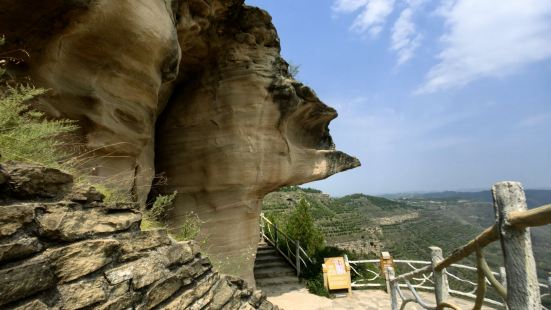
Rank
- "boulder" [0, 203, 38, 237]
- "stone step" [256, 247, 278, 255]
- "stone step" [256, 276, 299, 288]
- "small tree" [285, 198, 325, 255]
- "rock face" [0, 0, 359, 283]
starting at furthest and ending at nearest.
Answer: "small tree" [285, 198, 325, 255] → "stone step" [256, 247, 278, 255] → "stone step" [256, 276, 299, 288] → "rock face" [0, 0, 359, 283] → "boulder" [0, 203, 38, 237]

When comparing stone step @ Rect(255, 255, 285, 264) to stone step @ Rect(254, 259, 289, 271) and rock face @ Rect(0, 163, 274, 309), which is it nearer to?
stone step @ Rect(254, 259, 289, 271)

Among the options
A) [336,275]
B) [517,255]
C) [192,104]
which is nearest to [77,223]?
[517,255]

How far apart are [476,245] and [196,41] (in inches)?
292

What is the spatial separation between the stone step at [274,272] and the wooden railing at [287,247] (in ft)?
0.84

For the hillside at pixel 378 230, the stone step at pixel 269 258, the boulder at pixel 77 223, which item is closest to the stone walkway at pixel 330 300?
the stone step at pixel 269 258

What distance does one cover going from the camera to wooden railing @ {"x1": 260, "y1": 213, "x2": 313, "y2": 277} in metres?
11.9

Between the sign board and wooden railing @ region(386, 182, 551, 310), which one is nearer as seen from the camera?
wooden railing @ region(386, 182, 551, 310)

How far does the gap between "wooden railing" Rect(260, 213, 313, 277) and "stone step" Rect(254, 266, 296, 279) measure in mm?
256

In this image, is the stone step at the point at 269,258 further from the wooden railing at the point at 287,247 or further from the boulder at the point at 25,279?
the boulder at the point at 25,279

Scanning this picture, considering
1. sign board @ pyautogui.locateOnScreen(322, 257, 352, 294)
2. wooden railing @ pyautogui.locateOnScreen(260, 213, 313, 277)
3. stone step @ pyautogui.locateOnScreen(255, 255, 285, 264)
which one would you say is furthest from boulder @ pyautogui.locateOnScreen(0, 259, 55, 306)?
stone step @ pyautogui.locateOnScreen(255, 255, 285, 264)

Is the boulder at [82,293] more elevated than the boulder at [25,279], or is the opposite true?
the boulder at [25,279]

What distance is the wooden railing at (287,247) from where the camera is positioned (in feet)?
39.0

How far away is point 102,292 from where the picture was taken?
2.13 m

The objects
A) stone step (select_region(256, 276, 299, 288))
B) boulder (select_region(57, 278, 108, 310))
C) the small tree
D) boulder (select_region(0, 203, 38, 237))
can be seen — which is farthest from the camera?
the small tree
